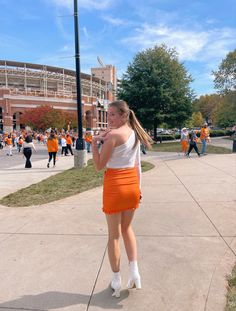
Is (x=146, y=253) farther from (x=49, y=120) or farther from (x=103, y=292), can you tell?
(x=49, y=120)

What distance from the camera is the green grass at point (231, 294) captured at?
2439 mm

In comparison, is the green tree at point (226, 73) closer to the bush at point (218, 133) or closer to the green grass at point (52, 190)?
the bush at point (218, 133)

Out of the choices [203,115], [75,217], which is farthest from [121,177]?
[203,115]

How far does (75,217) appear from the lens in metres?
5.00

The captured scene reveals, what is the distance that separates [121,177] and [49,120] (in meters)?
64.5

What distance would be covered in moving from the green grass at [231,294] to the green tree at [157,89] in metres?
23.8

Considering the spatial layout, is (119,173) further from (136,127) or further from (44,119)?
(44,119)

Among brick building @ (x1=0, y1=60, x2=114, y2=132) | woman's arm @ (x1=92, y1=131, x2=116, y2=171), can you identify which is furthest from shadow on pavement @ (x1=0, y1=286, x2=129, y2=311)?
brick building @ (x1=0, y1=60, x2=114, y2=132)

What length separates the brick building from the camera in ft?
258

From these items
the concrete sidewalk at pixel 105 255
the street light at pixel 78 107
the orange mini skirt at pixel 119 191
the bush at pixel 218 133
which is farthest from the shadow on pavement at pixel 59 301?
the bush at pixel 218 133

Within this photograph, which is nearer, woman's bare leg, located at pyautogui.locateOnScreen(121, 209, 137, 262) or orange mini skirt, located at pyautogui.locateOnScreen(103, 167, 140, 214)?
orange mini skirt, located at pyautogui.locateOnScreen(103, 167, 140, 214)

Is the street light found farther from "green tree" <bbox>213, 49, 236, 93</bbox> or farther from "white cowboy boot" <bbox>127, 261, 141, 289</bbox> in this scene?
"green tree" <bbox>213, 49, 236, 93</bbox>

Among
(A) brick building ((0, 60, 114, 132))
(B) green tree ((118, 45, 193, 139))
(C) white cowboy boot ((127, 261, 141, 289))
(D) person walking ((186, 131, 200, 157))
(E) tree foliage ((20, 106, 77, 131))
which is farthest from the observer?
(A) brick building ((0, 60, 114, 132))

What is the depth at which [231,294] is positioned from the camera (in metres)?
2.62
